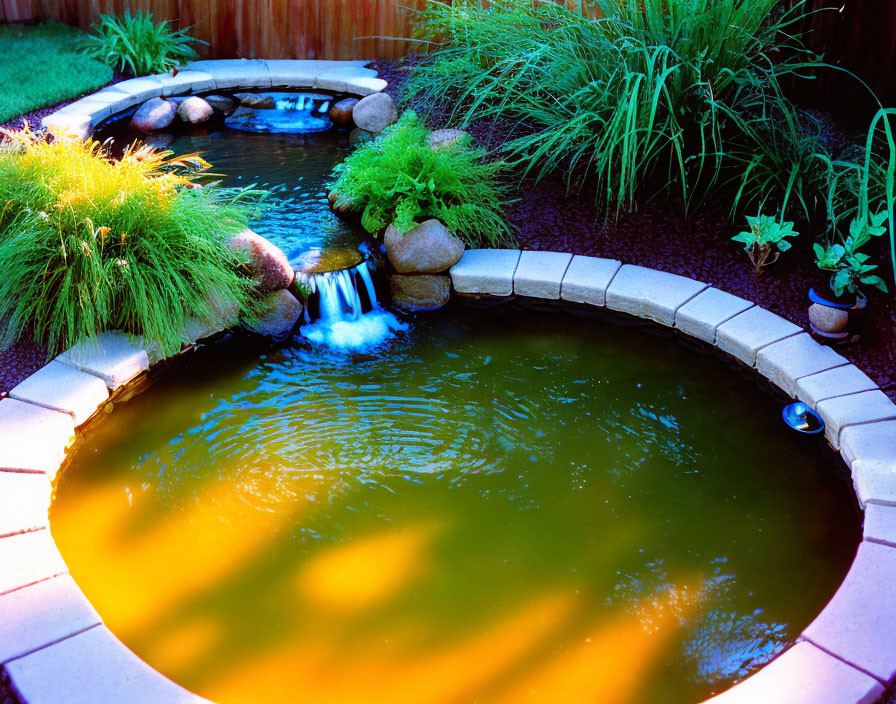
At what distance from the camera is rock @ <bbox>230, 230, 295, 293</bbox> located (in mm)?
3367

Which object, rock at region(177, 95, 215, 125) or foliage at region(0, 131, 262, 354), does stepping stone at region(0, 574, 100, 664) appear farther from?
rock at region(177, 95, 215, 125)

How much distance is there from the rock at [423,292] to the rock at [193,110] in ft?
8.38

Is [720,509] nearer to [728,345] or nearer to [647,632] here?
[647,632]

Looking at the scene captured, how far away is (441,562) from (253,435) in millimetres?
915

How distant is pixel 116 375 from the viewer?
9.93 feet

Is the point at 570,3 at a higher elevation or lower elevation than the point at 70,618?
higher

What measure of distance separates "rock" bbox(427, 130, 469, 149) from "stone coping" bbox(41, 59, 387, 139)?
53.5 inches

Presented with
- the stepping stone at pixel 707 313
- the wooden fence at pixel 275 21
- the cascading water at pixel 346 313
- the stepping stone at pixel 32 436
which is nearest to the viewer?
the stepping stone at pixel 32 436

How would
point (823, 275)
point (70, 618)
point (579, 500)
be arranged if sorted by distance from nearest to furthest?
point (70, 618) → point (579, 500) → point (823, 275)

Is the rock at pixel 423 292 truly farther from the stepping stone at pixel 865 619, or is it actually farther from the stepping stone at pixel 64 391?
the stepping stone at pixel 865 619

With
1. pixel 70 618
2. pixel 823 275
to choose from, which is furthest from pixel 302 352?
pixel 823 275

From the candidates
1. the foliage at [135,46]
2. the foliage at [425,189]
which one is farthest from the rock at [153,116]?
the foliage at [425,189]

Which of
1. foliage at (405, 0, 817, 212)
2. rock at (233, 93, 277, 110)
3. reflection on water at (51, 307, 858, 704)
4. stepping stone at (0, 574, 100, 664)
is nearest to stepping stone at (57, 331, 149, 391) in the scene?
reflection on water at (51, 307, 858, 704)

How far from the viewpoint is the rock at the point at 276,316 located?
3469mm
